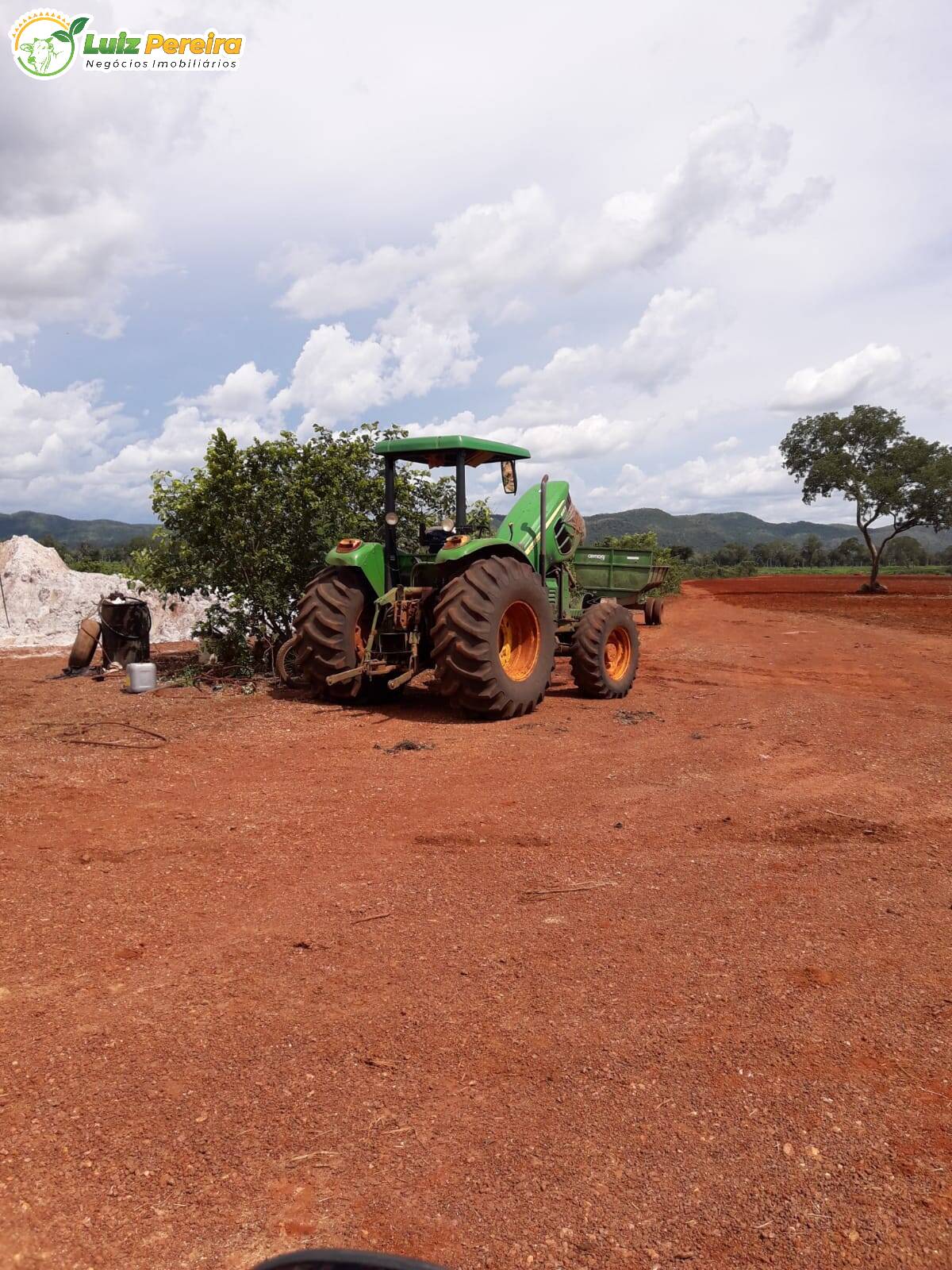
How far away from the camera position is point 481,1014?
3.10 m

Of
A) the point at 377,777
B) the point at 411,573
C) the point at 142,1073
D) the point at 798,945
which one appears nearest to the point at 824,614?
the point at 411,573

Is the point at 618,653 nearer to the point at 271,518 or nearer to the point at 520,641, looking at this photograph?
the point at 520,641

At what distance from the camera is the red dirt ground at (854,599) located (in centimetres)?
2180

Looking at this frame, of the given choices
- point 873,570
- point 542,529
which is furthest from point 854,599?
point 542,529

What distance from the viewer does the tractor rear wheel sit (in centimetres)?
866

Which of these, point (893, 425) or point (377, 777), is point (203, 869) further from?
point (893, 425)

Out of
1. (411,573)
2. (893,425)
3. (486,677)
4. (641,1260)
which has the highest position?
(893,425)

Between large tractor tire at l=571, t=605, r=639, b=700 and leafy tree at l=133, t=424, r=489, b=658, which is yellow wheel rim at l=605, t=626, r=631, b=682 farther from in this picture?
leafy tree at l=133, t=424, r=489, b=658

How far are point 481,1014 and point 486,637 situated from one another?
195 inches

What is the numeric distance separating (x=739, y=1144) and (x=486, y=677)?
5598 mm

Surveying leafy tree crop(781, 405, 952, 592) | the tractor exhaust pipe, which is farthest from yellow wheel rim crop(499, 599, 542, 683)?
leafy tree crop(781, 405, 952, 592)

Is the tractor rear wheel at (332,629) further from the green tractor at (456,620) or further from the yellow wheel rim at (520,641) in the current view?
the yellow wheel rim at (520,641)

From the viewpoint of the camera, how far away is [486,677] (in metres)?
7.88

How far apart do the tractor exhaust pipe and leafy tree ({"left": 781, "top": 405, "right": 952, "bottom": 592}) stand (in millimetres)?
26281
